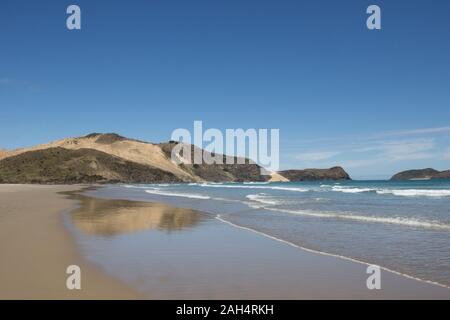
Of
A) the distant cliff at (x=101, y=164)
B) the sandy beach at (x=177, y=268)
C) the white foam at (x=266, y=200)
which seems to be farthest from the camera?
the distant cliff at (x=101, y=164)

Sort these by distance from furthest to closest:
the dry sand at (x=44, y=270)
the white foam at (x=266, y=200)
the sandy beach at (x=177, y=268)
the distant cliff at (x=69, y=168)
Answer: the distant cliff at (x=69, y=168)
the white foam at (x=266, y=200)
the sandy beach at (x=177, y=268)
the dry sand at (x=44, y=270)

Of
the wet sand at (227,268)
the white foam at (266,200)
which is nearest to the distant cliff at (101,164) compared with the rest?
the white foam at (266,200)

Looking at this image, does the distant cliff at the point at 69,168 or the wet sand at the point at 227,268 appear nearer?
the wet sand at the point at 227,268

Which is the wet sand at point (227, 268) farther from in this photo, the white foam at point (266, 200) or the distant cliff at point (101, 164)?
the distant cliff at point (101, 164)

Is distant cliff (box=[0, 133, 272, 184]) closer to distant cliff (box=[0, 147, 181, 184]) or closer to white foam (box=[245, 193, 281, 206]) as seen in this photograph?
distant cliff (box=[0, 147, 181, 184])

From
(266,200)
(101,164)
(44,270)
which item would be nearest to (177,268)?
(44,270)

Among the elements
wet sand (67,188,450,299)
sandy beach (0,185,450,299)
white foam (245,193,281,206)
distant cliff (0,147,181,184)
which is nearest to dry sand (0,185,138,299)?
sandy beach (0,185,450,299)

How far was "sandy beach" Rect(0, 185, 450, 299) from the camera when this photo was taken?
774 centimetres

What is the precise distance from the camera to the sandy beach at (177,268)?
25.4ft

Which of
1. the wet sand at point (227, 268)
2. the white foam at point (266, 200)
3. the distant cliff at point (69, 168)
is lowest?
the white foam at point (266, 200)

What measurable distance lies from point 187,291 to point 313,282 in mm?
2525

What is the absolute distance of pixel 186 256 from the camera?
11289 millimetres
